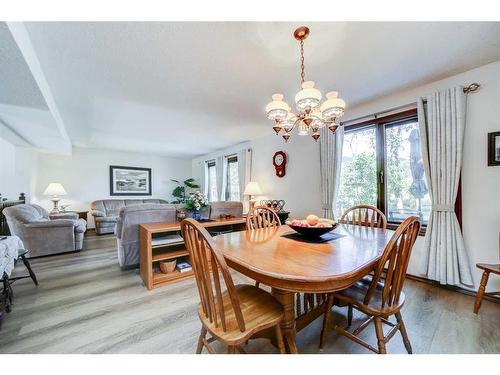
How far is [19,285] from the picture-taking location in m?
2.35

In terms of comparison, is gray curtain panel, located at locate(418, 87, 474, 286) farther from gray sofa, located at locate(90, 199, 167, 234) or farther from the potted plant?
gray sofa, located at locate(90, 199, 167, 234)

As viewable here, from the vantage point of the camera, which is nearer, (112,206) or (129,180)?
(112,206)

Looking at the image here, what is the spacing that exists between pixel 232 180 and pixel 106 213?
138 inches

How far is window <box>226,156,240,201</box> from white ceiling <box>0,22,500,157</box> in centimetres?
252

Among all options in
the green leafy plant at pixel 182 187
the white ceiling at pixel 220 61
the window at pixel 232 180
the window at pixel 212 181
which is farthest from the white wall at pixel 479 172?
the green leafy plant at pixel 182 187

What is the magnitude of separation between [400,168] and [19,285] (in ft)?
15.7

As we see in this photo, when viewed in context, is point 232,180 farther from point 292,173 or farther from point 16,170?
point 16,170

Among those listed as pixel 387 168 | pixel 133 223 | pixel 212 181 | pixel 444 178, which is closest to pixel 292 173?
pixel 387 168

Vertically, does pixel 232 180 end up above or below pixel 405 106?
below

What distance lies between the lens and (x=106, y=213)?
5531 mm

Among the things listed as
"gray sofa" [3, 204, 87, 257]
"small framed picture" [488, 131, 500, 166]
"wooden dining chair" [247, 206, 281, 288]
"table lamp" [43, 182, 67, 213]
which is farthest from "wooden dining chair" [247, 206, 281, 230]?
"table lamp" [43, 182, 67, 213]

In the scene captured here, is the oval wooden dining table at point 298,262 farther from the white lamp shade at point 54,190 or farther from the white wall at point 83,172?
the white wall at point 83,172

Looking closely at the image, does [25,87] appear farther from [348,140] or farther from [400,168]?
[400,168]

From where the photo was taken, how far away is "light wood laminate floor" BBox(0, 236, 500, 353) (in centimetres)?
142
